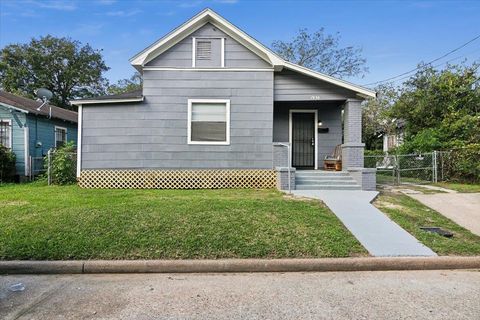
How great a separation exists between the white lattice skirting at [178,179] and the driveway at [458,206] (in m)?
4.32

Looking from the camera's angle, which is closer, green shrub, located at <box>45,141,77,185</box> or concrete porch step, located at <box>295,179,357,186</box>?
concrete porch step, located at <box>295,179,357,186</box>

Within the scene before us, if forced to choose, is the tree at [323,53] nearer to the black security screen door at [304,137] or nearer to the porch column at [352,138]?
the black security screen door at [304,137]

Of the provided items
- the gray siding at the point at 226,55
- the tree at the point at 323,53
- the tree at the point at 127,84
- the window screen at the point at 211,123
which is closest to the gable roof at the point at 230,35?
the gray siding at the point at 226,55

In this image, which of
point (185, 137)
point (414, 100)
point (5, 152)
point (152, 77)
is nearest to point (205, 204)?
point (185, 137)

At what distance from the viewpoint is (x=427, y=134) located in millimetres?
15258

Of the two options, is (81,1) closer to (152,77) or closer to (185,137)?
(152,77)

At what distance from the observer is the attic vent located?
10.7m

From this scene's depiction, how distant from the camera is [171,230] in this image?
5570mm

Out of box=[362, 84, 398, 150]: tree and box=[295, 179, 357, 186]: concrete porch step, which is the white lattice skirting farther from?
box=[362, 84, 398, 150]: tree

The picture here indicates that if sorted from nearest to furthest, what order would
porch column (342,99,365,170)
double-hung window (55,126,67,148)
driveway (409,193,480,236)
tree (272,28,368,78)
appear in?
1. driveway (409,193,480,236)
2. porch column (342,99,365,170)
3. double-hung window (55,126,67,148)
4. tree (272,28,368,78)

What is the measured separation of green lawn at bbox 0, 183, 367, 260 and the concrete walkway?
241 millimetres

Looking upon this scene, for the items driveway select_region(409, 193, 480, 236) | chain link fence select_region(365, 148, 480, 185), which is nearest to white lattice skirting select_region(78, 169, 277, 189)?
driveway select_region(409, 193, 480, 236)

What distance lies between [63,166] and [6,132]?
5.65 m

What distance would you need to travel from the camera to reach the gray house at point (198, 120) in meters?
10.5
